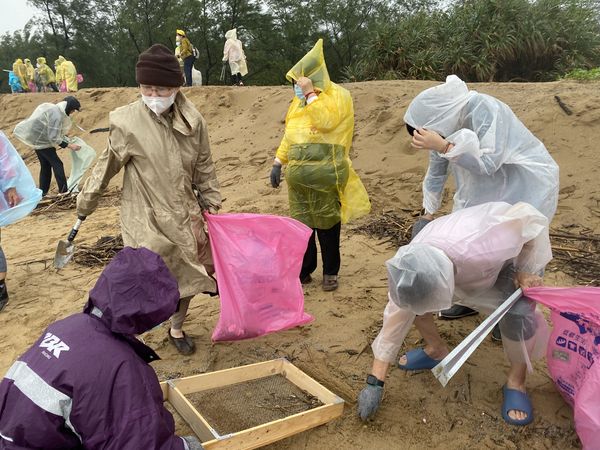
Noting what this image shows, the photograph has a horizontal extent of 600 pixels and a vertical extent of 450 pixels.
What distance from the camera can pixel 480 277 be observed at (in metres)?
2.24

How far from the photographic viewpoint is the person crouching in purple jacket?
4.60 ft

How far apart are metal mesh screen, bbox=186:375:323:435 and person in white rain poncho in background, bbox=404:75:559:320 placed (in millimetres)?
1381

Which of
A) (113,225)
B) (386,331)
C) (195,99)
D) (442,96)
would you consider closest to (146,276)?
(386,331)

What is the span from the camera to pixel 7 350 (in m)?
3.28

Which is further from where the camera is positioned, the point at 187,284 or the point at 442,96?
the point at 187,284

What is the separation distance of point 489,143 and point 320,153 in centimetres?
137

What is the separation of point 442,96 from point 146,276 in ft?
5.62

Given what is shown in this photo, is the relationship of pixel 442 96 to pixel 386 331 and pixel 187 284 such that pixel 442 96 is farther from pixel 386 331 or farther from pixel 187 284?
pixel 187 284

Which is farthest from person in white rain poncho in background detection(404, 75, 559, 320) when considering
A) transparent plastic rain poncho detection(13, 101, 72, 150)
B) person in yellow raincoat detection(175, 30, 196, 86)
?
person in yellow raincoat detection(175, 30, 196, 86)

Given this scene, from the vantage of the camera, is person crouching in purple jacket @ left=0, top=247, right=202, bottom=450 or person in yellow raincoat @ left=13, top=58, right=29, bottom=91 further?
person in yellow raincoat @ left=13, top=58, right=29, bottom=91

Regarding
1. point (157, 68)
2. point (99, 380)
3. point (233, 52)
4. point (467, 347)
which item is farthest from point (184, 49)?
point (99, 380)

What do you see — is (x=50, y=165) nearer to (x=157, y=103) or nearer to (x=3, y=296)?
(x=3, y=296)

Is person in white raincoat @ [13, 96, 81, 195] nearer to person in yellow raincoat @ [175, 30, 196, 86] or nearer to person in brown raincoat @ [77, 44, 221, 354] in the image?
person in yellow raincoat @ [175, 30, 196, 86]

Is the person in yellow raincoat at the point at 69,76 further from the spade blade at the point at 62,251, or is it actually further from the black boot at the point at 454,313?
the black boot at the point at 454,313
